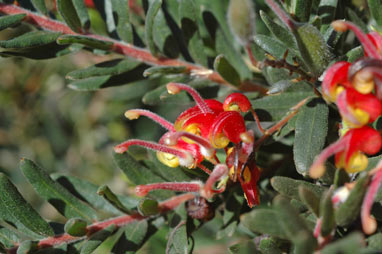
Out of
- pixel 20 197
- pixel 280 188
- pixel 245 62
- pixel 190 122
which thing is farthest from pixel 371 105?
pixel 20 197

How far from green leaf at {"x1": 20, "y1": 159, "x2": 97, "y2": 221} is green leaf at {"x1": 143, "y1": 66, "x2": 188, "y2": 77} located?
A: 287mm

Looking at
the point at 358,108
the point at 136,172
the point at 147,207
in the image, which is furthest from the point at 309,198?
the point at 136,172

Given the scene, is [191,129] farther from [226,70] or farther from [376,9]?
[376,9]

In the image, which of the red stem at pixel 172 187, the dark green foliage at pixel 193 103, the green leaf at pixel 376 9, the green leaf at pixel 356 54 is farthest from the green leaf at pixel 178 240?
the green leaf at pixel 376 9

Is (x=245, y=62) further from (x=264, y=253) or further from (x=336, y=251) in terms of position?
(x=336, y=251)

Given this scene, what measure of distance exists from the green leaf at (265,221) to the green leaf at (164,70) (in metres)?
0.44

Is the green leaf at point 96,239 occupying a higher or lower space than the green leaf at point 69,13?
lower

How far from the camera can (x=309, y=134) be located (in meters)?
0.79

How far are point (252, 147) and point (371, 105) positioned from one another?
20 cm

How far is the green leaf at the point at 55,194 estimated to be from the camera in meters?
0.94

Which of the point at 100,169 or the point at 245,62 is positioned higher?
the point at 245,62

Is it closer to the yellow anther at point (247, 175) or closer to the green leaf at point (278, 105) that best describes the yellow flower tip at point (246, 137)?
the yellow anther at point (247, 175)

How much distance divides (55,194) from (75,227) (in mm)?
131

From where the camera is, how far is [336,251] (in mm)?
520
